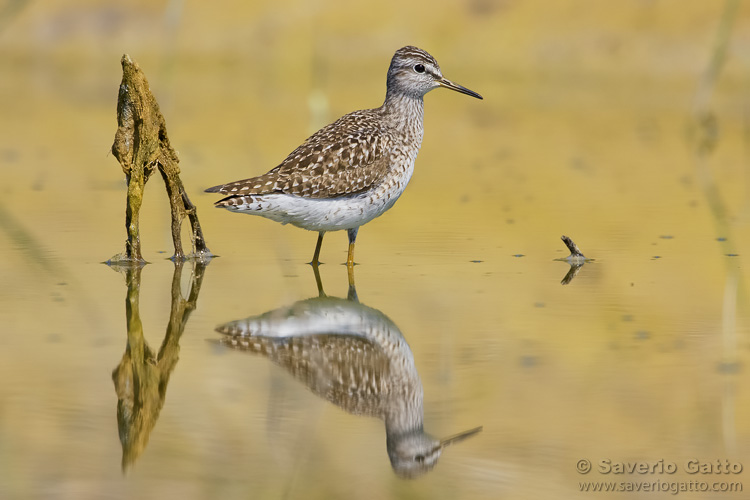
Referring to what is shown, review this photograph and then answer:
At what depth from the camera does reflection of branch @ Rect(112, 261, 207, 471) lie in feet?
23.8

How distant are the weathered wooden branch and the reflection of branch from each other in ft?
3.29

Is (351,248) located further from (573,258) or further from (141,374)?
(141,374)

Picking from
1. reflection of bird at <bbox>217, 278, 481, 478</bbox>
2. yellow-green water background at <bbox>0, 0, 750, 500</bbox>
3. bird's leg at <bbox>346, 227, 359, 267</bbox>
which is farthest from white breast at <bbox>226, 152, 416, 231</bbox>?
reflection of bird at <bbox>217, 278, 481, 478</bbox>

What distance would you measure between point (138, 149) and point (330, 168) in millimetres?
1898

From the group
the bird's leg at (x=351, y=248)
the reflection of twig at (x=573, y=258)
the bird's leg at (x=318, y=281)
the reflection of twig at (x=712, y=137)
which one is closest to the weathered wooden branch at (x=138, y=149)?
the bird's leg at (x=318, y=281)

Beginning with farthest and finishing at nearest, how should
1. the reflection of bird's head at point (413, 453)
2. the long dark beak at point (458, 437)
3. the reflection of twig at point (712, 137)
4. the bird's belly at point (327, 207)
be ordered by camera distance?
the reflection of twig at point (712, 137) < the bird's belly at point (327, 207) < the long dark beak at point (458, 437) < the reflection of bird's head at point (413, 453)

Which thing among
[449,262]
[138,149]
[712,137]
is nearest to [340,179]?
[449,262]

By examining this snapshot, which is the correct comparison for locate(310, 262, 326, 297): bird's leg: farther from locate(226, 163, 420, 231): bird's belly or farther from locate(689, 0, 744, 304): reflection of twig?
locate(689, 0, 744, 304): reflection of twig

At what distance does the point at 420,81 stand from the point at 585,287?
3.23m

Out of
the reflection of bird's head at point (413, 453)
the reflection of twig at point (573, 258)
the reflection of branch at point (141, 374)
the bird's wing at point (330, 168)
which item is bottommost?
the reflection of bird's head at point (413, 453)

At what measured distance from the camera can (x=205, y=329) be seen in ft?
31.7

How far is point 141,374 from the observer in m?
8.41

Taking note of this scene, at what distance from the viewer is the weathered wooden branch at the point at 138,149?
11469 millimetres

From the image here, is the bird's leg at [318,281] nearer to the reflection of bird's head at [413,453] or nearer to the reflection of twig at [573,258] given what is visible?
the reflection of twig at [573,258]
